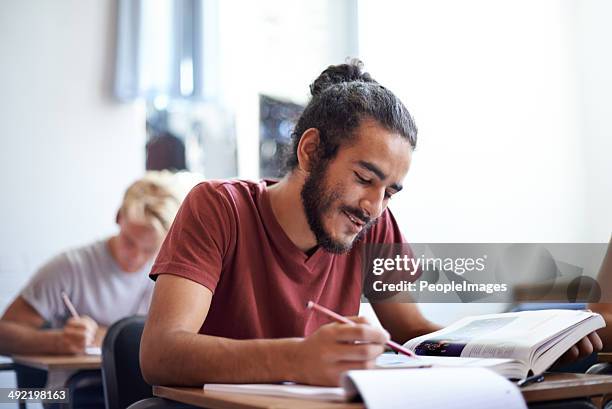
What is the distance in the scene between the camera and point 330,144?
1361mm

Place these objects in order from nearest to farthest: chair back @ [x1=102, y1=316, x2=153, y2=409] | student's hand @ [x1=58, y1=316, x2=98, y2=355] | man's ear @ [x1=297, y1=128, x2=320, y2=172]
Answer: man's ear @ [x1=297, y1=128, x2=320, y2=172]
chair back @ [x1=102, y1=316, x2=153, y2=409]
student's hand @ [x1=58, y1=316, x2=98, y2=355]

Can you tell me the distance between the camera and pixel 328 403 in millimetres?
795

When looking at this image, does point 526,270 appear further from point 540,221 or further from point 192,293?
point 192,293

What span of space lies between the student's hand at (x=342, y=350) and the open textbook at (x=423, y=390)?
3 cm

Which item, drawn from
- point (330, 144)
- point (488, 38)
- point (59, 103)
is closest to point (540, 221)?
point (488, 38)

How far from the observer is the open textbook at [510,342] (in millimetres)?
984

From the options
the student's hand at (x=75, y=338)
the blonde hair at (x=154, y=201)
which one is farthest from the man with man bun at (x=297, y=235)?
the blonde hair at (x=154, y=201)

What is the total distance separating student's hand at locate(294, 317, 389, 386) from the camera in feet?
2.87

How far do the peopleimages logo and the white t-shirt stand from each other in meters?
1.08

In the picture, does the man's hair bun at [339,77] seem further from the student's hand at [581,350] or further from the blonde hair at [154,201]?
the blonde hair at [154,201]

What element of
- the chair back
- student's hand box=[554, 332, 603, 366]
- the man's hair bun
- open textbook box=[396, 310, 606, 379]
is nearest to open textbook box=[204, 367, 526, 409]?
open textbook box=[396, 310, 606, 379]

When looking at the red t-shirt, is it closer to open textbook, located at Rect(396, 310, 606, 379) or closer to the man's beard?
the man's beard

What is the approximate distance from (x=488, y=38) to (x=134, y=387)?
64.8 inches

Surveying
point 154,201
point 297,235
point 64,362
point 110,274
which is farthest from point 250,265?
point 110,274
